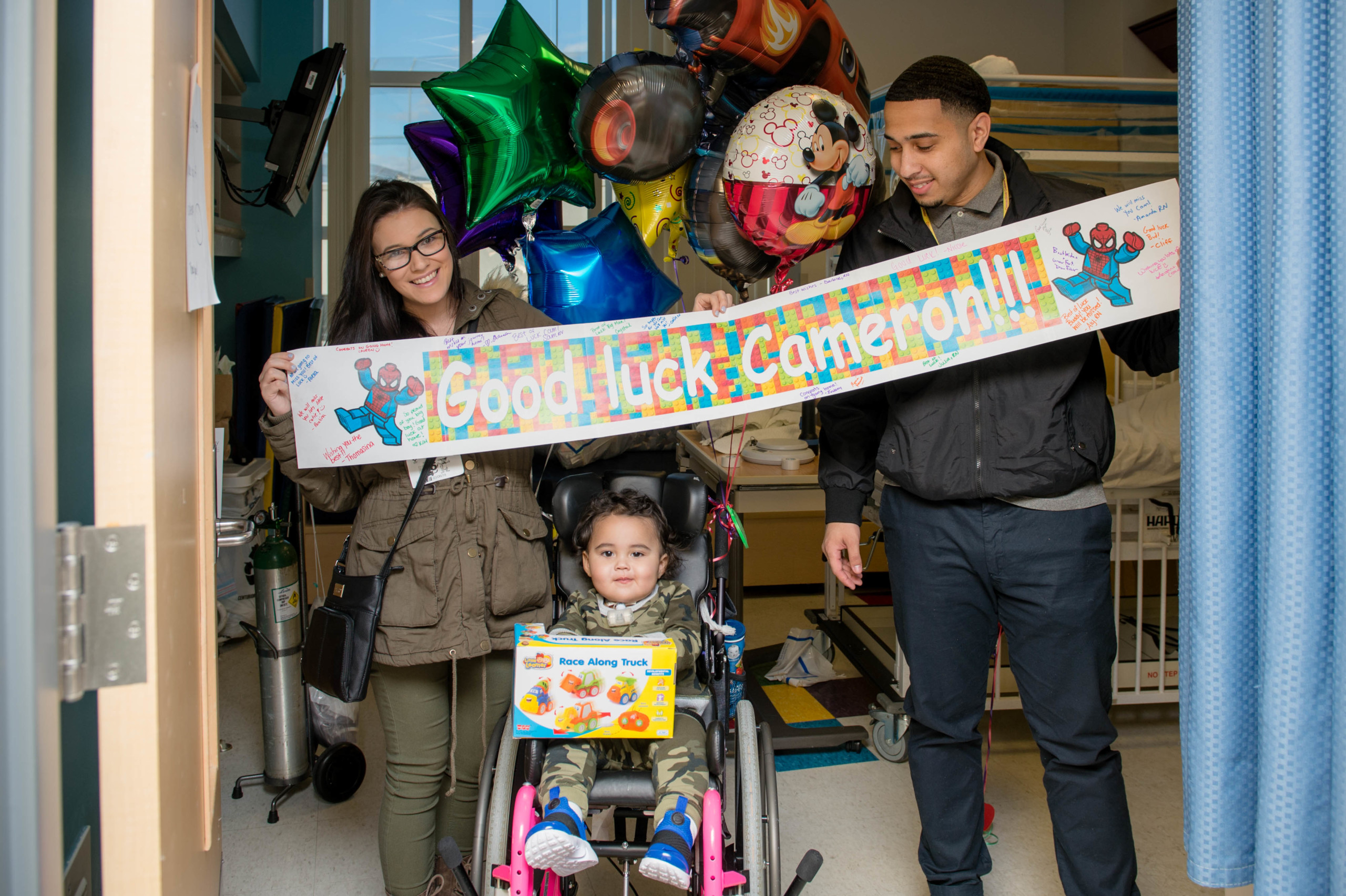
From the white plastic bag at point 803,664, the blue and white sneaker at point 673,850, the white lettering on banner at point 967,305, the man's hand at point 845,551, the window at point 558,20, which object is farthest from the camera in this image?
the window at point 558,20

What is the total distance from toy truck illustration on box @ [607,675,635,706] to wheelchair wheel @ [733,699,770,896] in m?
0.22

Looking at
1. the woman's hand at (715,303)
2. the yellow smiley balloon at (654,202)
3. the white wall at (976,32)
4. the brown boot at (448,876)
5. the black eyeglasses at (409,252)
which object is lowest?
the brown boot at (448,876)

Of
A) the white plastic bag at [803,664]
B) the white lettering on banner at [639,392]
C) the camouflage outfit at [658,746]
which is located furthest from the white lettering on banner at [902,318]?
the white plastic bag at [803,664]

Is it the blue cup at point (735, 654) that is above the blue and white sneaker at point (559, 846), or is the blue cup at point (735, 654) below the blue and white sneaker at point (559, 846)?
above

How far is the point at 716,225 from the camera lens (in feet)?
6.36

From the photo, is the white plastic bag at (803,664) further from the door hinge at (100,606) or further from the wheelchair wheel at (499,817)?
the door hinge at (100,606)

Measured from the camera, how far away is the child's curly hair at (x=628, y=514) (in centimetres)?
189

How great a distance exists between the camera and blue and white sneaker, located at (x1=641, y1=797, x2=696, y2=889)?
56.2 inches

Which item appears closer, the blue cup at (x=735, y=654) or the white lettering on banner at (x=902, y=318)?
the white lettering on banner at (x=902, y=318)

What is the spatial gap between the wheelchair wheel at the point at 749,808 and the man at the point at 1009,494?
0.36 meters

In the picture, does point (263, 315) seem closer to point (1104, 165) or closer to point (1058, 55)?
point (1104, 165)

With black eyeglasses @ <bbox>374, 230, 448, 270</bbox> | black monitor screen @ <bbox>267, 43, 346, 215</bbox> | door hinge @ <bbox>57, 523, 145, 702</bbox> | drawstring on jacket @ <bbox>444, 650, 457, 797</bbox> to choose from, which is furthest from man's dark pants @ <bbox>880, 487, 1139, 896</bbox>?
black monitor screen @ <bbox>267, 43, 346, 215</bbox>

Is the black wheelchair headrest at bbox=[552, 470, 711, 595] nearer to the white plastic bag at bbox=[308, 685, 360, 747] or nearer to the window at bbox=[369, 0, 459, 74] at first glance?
the white plastic bag at bbox=[308, 685, 360, 747]
